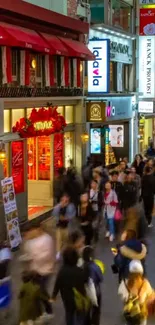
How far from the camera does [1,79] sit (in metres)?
16.0

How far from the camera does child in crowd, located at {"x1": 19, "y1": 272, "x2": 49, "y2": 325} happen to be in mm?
8594

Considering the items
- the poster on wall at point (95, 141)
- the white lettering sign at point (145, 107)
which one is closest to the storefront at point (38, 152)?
the poster on wall at point (95, 141)

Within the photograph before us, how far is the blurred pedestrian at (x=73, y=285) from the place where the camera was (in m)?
8.22

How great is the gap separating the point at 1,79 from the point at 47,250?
7069mm

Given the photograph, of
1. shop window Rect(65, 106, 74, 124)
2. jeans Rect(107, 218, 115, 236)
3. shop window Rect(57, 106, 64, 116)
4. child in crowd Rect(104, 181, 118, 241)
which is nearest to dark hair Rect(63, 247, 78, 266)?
child in crowd Rect(104, 181, 118, 241)

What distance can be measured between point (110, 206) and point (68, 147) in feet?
22.2

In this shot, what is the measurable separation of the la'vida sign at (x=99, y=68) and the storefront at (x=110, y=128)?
0.51m

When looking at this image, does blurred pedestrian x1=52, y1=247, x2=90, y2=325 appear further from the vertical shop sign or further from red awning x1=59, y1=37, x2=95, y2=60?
the vertical shop sign

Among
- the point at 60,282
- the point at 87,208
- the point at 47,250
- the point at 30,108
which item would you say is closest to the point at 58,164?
the point at 30,108

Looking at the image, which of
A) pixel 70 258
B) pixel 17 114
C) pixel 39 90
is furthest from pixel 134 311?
pixel 39 90

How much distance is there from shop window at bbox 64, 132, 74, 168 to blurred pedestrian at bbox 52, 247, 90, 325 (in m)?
13.6

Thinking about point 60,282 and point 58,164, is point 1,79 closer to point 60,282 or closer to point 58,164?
point 58,164

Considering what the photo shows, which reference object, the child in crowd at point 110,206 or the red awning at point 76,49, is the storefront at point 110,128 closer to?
the red awning at point 76,49

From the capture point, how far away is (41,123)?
18.9 meters
